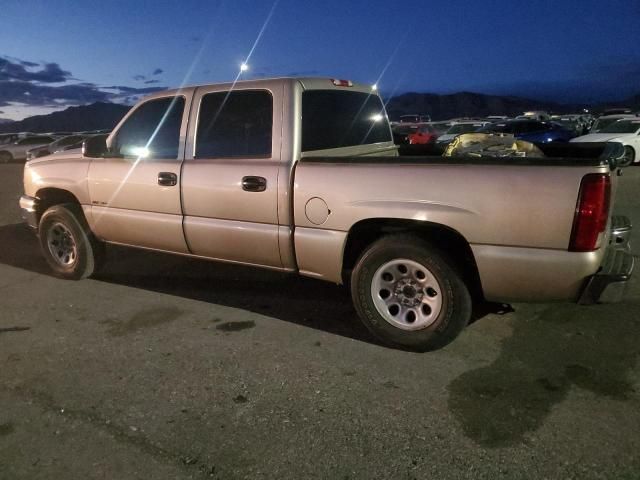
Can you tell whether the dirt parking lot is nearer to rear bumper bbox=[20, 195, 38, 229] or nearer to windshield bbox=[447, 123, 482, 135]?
rear bumper bbox=[20, 195, 38, 229]

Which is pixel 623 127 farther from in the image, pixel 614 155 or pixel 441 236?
pixel 441 236

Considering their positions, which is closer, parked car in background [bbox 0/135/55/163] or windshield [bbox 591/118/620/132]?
windshield [bbox 591/118/620/132]

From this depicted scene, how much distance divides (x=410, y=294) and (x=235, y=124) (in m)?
1.98

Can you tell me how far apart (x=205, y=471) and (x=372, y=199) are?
196 cm

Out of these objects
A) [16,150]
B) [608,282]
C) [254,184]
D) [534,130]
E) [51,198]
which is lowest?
[608,282]

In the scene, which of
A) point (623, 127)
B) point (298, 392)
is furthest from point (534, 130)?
point (298, 392)

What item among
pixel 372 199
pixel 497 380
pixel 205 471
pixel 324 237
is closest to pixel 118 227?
pixel 324 237

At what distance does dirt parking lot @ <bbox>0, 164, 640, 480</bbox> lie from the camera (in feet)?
8.36

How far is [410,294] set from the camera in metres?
3.72

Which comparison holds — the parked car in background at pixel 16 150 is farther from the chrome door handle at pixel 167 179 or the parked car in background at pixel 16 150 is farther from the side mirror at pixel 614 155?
the side mirror at pixel 614 155

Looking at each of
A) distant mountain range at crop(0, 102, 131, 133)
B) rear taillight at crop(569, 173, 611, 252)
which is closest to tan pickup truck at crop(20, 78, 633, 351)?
rear taillight at crop(569, 173, 611, 252)

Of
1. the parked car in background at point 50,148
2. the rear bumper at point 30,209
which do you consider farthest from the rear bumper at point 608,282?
the parked car in background at point 50,148

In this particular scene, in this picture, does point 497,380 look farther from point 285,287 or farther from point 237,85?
point 237,85

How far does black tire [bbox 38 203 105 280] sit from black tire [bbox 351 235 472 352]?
3.07 metres
